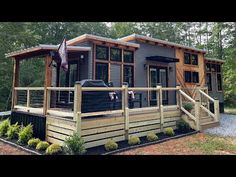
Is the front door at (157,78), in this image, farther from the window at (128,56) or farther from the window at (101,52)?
the window at (101,52)

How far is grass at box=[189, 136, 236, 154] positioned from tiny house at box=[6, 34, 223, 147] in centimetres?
157

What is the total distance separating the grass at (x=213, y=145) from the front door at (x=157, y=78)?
193 inches

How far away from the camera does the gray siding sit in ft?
30.6

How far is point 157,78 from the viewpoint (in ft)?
38.1

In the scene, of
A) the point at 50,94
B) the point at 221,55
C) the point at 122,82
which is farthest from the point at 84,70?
the point at 221,55

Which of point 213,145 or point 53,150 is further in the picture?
point 213,145

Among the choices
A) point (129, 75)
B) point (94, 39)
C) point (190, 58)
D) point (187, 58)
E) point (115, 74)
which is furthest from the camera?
point (190, 58)

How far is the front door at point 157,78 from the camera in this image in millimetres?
11141

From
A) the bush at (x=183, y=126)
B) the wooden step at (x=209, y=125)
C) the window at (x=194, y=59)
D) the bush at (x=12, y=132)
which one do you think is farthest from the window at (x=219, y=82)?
the bush at (x=12, y=132)

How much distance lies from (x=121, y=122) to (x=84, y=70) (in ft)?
12.0

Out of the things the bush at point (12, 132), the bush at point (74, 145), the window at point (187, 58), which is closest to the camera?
the bush at point (74, 145)

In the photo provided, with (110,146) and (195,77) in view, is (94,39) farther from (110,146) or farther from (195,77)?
(195,77)

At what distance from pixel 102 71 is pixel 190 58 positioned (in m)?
7.71

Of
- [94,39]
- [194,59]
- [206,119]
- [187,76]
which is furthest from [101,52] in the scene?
[194,59]
